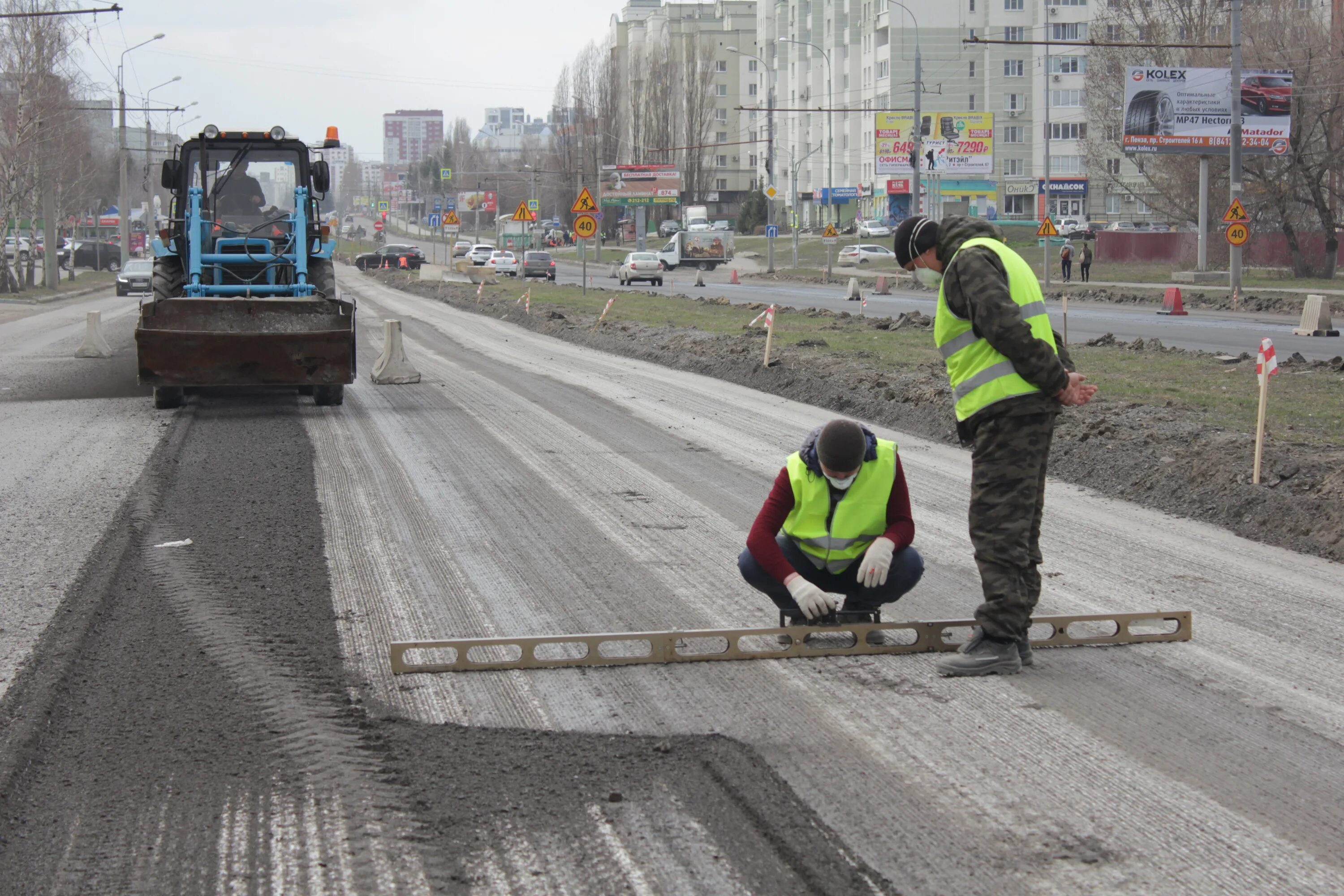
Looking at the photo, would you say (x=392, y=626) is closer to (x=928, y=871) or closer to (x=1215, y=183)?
(x=928, y=871)

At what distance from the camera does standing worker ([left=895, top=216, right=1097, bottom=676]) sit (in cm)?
539

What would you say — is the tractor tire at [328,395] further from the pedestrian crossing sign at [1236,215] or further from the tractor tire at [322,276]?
the pedestrian crossing sign at [1236,215]

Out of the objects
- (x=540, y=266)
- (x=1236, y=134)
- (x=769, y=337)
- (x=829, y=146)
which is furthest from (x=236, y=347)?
(x=829, y=146)

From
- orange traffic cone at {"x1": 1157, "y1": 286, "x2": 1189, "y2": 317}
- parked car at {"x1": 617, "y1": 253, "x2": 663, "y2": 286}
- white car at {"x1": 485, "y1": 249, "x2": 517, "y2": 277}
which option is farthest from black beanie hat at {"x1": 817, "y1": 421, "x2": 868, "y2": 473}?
white car at {"x1": 485, "y1": 249, "x2": 517, "y2": 277}

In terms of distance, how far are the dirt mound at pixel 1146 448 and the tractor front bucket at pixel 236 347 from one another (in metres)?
5.52

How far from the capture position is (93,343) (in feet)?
76.7

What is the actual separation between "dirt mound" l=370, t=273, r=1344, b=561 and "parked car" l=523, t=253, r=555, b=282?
43195mm

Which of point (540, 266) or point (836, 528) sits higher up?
point (540, 266)

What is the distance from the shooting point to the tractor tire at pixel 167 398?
49.0ft

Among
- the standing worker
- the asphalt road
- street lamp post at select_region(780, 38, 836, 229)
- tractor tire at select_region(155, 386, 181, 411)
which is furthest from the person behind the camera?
street lamp post at select_region(780, 38, 836, 229)

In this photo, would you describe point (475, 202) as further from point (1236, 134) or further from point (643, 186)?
point (1236, 134)

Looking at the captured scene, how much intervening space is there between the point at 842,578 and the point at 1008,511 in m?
0.84

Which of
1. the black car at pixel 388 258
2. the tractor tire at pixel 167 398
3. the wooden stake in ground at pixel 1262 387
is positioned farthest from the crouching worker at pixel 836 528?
the black car at pixel 388 258

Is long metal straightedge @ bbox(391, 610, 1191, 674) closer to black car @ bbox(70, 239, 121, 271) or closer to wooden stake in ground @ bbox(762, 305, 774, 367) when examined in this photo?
wooden stake in ground @ bbox(762, 305, 774, 367)
